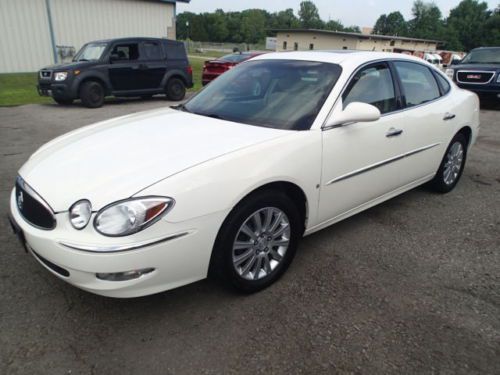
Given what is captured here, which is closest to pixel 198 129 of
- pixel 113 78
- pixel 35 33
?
pixel 113 78

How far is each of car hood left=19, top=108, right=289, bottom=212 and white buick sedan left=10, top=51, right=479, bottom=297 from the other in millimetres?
12

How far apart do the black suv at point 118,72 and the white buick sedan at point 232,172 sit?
310 inches

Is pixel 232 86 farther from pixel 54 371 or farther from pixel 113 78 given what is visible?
pixel 113 78

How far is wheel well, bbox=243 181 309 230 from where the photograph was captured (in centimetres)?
259

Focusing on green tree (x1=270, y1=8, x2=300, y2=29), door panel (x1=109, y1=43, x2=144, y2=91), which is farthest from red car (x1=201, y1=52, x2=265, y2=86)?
green tree (x1=270, y1=8, x2=300, y2=29)

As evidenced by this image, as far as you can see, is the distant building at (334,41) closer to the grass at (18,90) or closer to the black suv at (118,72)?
the grass at (18,90)

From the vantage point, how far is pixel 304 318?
8.13ft

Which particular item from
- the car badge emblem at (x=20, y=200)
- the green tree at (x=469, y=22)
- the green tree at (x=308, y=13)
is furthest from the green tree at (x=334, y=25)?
the car badge emblem at (x=20, y=200)

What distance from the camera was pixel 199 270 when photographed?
234 cm

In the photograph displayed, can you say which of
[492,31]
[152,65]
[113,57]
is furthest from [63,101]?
[492,31]

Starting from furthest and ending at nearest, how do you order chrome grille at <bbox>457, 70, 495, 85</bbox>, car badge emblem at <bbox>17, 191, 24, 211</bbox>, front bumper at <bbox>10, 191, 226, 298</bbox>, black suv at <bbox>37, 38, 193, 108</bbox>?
chrome grille at <bbox>457, 70, 495, 85</bbox>, black suv at <bbox>37, 38, 193, 108</bbox>, car badge emblem at <bbox>17, 191, 24, 211</bbox>, front bumper at <bbox>10, 191, 226, 298</bbox>

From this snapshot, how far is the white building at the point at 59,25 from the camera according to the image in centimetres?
1706

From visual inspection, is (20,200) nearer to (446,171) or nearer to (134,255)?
(134,255)

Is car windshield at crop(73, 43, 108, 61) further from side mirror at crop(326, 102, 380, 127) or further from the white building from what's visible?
side mirror at crop(326, 102, 380, 127)
